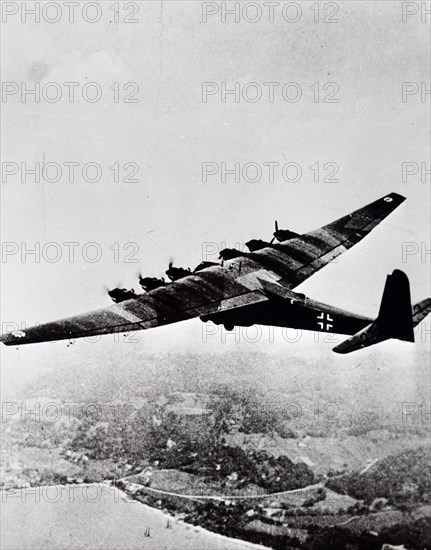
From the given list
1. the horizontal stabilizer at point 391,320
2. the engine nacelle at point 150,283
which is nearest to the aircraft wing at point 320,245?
the engine nacelle at point 150,283

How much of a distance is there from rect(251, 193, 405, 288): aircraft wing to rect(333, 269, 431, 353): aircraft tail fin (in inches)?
163

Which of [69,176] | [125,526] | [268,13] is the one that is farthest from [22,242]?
[268,13]

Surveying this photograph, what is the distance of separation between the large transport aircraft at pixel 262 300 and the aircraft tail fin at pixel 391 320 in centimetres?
3

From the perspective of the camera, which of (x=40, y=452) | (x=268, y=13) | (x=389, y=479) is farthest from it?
(x=40, y=452)

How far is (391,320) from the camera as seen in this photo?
15.9 meters

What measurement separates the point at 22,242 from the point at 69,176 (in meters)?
3.08

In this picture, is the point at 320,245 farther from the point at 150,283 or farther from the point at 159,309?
the point at 159,309

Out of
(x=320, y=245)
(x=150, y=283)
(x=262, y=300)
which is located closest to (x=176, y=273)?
(x=150, y=283)

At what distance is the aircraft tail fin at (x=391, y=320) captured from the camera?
15.6 m

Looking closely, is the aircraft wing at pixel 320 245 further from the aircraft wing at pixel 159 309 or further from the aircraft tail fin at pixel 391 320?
the aircraft tail fin at pixel 391 320

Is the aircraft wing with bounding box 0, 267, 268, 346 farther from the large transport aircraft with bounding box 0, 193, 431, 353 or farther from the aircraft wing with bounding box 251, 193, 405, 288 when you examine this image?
the aircraft wing with bounding box 251, 193, 405, 288

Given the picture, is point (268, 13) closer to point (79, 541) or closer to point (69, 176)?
point (69, 176)

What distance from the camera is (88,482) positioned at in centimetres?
2067

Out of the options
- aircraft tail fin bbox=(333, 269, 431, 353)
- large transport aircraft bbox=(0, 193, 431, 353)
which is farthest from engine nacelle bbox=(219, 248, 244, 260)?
aircraft tail fin bbox=(333, 269, 431, 353)
